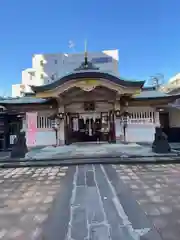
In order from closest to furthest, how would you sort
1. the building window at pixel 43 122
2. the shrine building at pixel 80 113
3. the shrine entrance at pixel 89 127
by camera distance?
the shrine building at pixel 80 113
the building window at pixel 43 122
the shrine entrance at pixel 89 127

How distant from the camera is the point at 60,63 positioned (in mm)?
46938

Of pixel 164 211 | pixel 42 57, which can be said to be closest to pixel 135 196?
pixel 164 211

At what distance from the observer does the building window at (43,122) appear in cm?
1420

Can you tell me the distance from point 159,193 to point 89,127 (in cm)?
1198

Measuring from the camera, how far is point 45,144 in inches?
556

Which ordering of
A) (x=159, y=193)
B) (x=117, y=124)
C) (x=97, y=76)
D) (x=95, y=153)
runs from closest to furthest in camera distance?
1. (x=159, y=193)
2. (x=95, y=153)
3. (x=97, y=76)
4. (x=117, y=124)

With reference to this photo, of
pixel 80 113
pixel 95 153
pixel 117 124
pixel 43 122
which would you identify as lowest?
pixel 95 153

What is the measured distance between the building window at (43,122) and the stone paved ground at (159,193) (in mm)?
8448

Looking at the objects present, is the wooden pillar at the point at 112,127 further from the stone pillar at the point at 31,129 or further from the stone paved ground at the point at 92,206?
the stone paved ground at the point at 92,206

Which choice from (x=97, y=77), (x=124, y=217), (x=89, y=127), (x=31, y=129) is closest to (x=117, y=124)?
(x=89, y=127)

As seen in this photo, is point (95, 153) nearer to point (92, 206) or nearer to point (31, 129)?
point (92, 206)

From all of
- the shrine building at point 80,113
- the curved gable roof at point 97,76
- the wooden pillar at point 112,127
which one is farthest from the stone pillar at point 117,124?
the curved gable roof at point 97,76

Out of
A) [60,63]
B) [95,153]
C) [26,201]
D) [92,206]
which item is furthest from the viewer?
[60,63]

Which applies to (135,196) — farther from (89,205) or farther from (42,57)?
(42,57)
